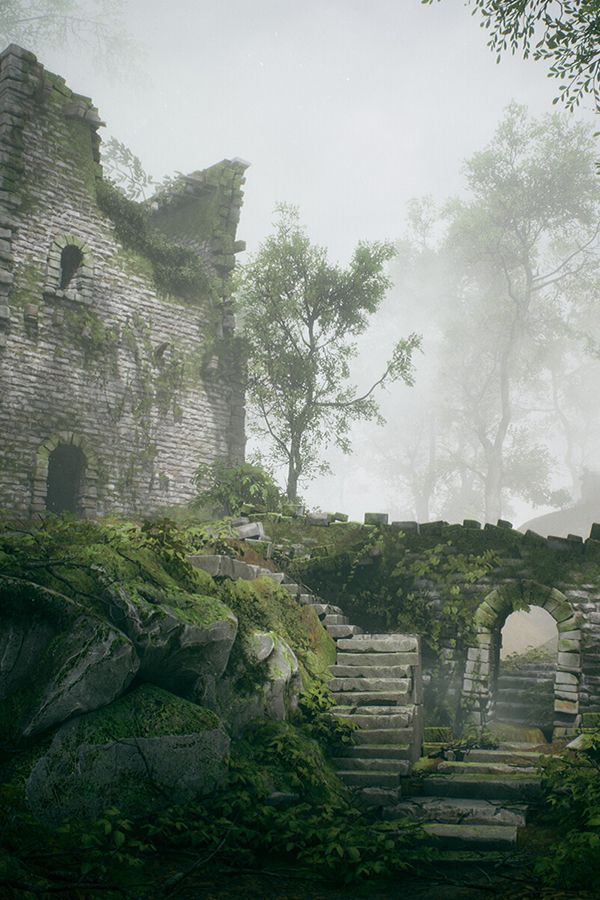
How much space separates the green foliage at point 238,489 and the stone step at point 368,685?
7458 mm

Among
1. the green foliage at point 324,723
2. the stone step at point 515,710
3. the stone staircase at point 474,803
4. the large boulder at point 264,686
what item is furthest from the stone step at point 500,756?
the stone step at point 515,710

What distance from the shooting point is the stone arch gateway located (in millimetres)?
12758

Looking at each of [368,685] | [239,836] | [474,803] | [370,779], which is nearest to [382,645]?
[368,685]

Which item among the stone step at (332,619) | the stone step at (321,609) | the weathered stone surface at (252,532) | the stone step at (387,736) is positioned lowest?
the stone step at (387,736)

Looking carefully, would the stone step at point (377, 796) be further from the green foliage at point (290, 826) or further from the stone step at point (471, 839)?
the stone step at point (471, 839)

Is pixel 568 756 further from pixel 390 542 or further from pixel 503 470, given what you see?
pixel 503 470

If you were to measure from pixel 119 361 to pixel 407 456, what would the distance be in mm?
30997

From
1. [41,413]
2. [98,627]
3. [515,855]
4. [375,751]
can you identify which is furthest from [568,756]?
[41,413]

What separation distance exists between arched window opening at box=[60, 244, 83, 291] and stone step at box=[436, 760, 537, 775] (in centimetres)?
1178

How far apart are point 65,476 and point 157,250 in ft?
16.5

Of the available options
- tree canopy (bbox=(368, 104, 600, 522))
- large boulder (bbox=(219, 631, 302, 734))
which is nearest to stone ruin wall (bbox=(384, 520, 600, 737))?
large boulder (bbox=(219, 631, 302, 734))

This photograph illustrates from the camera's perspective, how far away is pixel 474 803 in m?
8.89

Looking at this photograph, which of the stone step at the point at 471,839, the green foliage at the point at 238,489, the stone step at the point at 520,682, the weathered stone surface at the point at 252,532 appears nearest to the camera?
the stone step at the point at 471,839

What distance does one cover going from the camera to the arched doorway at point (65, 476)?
16.5 metres
